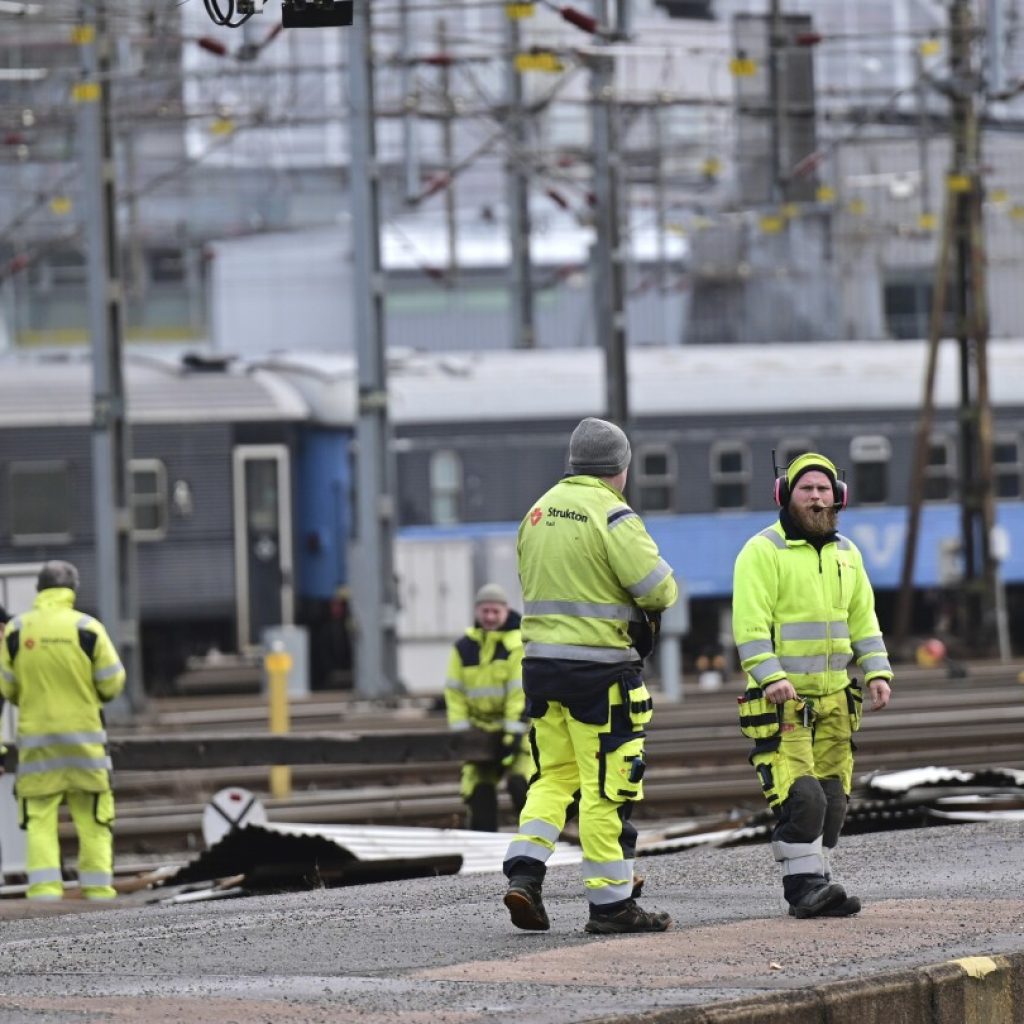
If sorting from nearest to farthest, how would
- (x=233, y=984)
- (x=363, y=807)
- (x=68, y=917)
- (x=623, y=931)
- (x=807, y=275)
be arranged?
(x=233, y=984) → (x=623, y=931) → (x=68, y=917) → (x=363, y=807) → (x=807, y=275)

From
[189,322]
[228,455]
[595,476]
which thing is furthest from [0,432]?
[189,322]

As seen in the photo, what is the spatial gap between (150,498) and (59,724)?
60.3 feet

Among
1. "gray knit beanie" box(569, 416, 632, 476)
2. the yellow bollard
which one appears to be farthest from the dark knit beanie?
the yellow bollard

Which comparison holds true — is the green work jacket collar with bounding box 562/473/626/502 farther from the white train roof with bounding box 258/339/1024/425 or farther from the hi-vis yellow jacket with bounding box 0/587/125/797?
the white train roof with bounding box 258/339/1024/425

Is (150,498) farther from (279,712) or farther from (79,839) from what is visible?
(79,839)

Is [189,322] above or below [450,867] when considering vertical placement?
above

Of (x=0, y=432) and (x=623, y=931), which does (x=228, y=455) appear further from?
(x=623, y=931)

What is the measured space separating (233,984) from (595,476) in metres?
2.27

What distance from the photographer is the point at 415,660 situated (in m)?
29.3

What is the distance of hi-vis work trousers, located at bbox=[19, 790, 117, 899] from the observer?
12680 millimetres

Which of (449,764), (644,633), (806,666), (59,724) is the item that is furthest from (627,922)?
(449,764)

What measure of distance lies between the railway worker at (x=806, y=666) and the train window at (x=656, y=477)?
74.6 feet

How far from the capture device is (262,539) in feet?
102

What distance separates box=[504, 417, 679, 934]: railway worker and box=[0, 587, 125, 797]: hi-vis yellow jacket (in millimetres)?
4760
